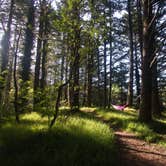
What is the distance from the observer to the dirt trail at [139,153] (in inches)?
229

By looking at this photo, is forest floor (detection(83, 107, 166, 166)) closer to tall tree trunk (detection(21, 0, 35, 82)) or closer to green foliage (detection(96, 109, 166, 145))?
green foliage (detection(96, 109, 166, 145))

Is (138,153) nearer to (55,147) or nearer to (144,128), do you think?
(55,147)

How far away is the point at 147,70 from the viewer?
10492 mm

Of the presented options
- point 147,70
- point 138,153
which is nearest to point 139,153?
point 138,153

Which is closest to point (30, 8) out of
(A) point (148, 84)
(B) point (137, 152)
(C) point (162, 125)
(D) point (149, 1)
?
(D) point (149, 1)

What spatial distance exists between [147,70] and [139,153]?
471 cm

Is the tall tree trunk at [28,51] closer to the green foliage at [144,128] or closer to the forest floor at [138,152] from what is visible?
the green foliage at [144,128]

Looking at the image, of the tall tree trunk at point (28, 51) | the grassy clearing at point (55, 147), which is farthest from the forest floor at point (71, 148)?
the tall tree trunk at point (28, 51)

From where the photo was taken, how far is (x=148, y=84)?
10414mm

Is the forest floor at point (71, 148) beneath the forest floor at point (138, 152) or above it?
above

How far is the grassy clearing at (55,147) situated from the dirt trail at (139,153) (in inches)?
20.1

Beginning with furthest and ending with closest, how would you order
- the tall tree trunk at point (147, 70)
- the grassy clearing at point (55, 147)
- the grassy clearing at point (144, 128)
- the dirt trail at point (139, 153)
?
the tall tree trunk at point (147, 70), the grassy clearing at point (144, 128), the dirt trail at point (139, 153), the grassy clearing at point (55, 147)

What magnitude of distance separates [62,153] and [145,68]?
658 cm

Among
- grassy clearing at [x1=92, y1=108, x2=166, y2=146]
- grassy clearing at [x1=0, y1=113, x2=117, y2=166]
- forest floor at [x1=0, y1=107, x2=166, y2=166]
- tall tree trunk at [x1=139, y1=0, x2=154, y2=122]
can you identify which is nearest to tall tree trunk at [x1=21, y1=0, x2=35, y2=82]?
grassy clearing at [x1=92, y1=108, x2=166, y2=146]
